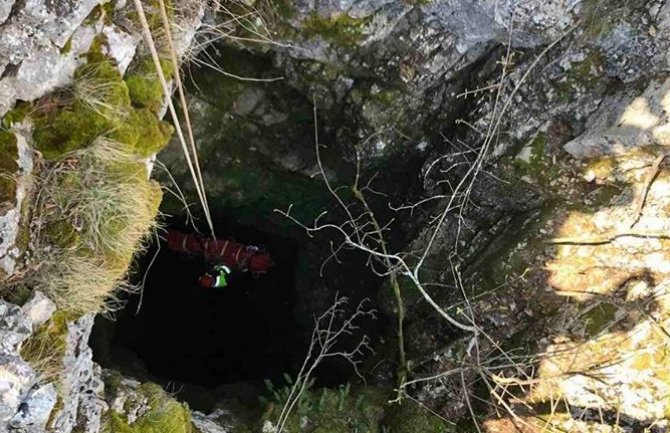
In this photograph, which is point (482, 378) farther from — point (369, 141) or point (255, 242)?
point (255, 242)

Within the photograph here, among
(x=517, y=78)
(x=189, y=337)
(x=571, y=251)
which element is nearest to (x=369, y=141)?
(x=517, y=78)

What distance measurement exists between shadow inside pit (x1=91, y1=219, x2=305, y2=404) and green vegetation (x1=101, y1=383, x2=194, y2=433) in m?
2.43

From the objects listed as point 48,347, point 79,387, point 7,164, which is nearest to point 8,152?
point 7,164

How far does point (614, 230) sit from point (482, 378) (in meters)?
1.24

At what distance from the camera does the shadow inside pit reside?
587 centimetres

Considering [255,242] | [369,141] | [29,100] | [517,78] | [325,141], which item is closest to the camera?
[29,100]

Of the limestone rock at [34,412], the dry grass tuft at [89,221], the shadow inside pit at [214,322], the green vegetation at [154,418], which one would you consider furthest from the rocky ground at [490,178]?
the shadow inside pit at [214,322]

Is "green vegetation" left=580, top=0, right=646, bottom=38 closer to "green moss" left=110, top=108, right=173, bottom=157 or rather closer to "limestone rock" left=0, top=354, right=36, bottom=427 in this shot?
"green moss" left=110, top=108, right=173, bottom=157

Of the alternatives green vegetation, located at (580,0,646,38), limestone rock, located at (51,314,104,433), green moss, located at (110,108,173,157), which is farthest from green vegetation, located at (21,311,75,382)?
green vegetation, located at (580,0,646,38)

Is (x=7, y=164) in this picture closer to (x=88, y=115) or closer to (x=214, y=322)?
(x=88, y=115)

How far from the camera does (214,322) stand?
20.8 feet

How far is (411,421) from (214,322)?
2.81 m

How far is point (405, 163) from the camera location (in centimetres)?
477

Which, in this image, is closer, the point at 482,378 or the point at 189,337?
the point at 482,378
